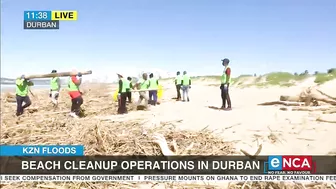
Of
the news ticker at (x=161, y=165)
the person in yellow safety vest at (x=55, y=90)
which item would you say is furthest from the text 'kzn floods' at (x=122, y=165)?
the person in yellow safety vest at (x=55, y=90)

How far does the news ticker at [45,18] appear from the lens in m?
2.79

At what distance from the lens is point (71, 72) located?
308 centimetres

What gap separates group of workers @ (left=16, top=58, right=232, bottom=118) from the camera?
11.4 feet

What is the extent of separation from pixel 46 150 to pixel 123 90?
6.46 feet

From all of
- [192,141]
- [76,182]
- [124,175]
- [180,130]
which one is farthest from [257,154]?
[76,182]

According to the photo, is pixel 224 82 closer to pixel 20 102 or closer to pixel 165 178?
pixel 165 178

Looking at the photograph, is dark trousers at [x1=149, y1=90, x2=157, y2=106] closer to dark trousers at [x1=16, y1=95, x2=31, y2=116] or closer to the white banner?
dark trousers at [x1=16, y1=95, x2=31, y2=116]

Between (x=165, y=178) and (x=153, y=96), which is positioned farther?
(x=153, y=96)

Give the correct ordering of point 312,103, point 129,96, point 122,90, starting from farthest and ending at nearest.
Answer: point 129,96
point 122,90
point 312,103

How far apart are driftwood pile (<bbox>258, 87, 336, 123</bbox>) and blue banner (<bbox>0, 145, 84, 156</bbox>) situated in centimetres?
226

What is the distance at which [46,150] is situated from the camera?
2.86m

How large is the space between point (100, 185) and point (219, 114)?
155 centimetres

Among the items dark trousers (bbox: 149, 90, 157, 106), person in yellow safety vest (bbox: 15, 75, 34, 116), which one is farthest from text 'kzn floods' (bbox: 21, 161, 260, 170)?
dark trousers (bbox: 149, 90, 157, 106)

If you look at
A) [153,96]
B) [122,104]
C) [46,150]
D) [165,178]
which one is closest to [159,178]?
[165,178]
